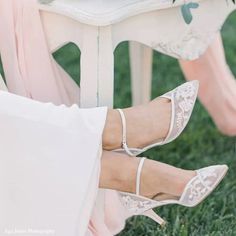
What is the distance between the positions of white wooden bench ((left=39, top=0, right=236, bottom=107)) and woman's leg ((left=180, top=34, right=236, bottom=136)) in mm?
403

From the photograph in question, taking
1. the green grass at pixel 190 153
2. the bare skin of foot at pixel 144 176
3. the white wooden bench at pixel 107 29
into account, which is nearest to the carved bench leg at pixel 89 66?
the white wooden bench at pixel 107 29

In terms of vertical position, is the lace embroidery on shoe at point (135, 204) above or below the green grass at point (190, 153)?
above

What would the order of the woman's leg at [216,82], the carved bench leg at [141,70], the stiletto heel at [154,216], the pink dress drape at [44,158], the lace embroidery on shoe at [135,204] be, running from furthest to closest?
the carved bench leg at [141,70] < the woman's leg at [216,82] < the stiletto heel at [154,216] < the lace embroidery on shoe at [135,204] < the pink dress drape at [44,158]

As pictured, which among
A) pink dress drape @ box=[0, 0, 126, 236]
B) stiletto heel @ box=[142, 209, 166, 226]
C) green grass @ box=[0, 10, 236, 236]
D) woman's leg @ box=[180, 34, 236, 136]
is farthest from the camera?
woman's leg @ box=[180, 34, 236, 136]

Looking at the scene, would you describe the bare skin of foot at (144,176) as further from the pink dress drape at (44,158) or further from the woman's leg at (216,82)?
the woman's leg at (216,82)

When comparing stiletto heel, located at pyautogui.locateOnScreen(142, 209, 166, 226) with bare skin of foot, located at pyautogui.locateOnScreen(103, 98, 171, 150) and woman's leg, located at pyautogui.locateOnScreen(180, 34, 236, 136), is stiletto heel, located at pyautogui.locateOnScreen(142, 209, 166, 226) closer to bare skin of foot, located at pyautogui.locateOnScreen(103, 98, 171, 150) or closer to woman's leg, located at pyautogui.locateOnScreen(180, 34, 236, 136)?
bare skin of foot, located at pyautogui.locateOnScreen(103, 98, 171, 150)

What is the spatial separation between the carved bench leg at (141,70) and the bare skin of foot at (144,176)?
681mm

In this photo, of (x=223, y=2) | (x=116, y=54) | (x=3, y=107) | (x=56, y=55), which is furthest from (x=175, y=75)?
(x=3, y=107)

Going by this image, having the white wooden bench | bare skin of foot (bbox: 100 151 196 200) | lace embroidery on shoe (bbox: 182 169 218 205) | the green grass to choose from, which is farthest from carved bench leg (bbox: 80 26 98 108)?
the green grass

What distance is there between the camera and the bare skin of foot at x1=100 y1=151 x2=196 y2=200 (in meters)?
1.63

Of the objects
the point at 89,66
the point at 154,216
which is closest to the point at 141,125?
the point at 89,66

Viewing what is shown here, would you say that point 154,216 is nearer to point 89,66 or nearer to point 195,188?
point 195,188

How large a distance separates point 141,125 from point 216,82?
663mm

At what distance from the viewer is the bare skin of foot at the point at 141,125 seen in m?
1.61
